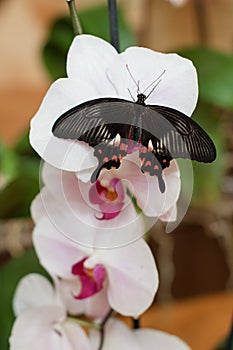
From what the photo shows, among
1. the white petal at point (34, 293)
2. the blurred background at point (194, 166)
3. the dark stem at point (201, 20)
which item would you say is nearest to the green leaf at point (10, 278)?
the blurred background at point (194, 166)

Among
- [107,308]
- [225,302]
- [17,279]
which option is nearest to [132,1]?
[225,302]

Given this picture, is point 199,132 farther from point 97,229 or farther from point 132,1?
point 132,1

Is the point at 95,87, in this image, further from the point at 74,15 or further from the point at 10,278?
the point at 10,278

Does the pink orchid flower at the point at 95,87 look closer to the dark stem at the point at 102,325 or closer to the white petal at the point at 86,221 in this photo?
the white petal at the point at 86,221

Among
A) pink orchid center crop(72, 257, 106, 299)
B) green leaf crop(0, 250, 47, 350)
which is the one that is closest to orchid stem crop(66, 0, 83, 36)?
pink orchid center crop(72, 257, 106, 299)

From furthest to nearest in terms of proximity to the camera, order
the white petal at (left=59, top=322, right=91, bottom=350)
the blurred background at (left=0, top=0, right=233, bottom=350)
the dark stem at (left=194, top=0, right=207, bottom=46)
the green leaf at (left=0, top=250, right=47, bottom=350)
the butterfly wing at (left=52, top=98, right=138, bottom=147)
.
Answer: the dark stem at (left=194, top=0, right=207, bottom=46), the blurred background at (left=0, top=0, right=233, bottom=350), the green leaf at (left=0, top=250, right=47, bottom=350), the white petal at (left=59, top=322, right=91, bottom=350), the butterfly wing at (left=52, top=98, right=138, bottom=147)

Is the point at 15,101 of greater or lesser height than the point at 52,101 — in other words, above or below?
below

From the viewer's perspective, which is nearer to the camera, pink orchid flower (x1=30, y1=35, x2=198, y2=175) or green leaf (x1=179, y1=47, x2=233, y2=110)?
pink orchid flower (x1=30, y1=35, x2=198, y2=175)

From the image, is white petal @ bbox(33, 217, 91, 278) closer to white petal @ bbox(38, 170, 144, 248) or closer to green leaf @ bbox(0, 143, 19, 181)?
white petal @ bbox(38, 170, 144, 248)

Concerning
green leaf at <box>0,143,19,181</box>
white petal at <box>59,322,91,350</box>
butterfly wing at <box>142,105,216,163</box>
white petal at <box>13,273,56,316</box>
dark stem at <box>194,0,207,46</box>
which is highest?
butterfly wing at <box>142,105,216,163</box>
